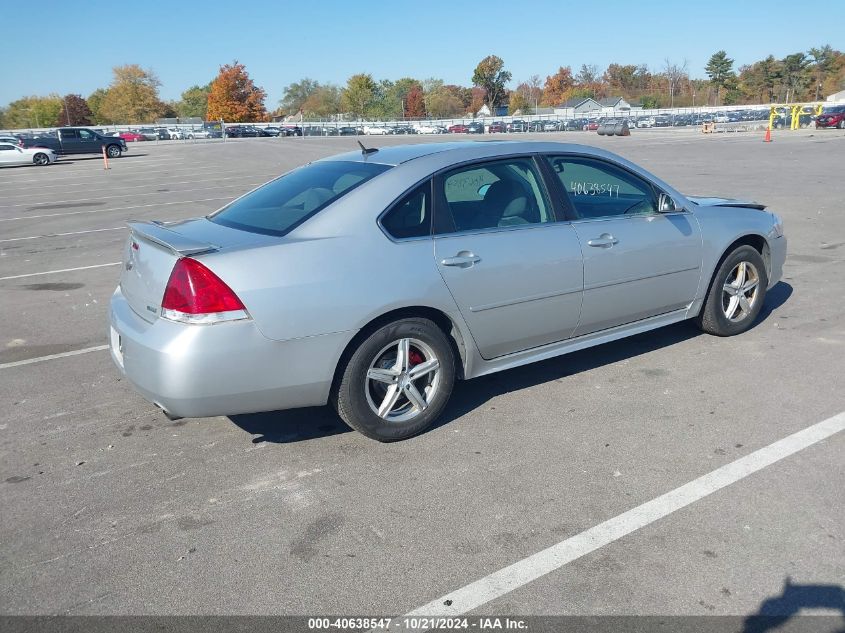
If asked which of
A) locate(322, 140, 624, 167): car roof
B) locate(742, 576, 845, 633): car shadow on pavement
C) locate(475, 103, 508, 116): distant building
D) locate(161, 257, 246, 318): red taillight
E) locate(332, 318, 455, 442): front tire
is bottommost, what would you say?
locate(742, 576, 845, 633): car shadow on pavement

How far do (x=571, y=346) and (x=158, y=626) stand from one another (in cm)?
306

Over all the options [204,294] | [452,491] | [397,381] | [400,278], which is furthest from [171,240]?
[452,491]

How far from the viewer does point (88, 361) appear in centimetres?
564

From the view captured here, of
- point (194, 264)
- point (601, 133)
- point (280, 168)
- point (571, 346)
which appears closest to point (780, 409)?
point (571, 346)

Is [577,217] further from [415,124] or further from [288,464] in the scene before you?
[415,124]

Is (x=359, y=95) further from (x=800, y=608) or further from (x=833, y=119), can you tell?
(x=800, y=608)

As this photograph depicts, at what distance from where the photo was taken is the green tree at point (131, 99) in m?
109

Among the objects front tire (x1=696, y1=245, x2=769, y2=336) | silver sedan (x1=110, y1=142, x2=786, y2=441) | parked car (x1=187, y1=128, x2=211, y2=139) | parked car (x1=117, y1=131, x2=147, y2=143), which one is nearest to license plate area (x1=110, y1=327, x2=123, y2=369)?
silver sedan (x1=110, y1=142, x2=786, y2=441)

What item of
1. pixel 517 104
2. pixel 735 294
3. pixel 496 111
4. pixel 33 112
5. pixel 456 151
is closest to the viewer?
pixel 456 151

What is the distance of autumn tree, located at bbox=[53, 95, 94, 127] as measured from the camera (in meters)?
112

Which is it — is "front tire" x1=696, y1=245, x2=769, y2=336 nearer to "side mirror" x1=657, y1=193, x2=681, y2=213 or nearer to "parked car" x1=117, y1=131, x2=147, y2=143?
"side mirror" x1=657, y1=193, x2=681, y2=213

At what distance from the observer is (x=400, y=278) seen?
13.0 ft

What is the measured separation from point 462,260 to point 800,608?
2351 mm

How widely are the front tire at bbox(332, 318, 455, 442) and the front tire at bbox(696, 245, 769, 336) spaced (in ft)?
8.12
